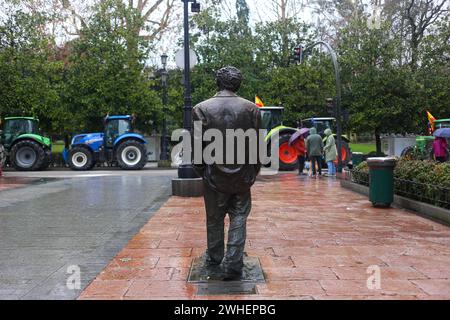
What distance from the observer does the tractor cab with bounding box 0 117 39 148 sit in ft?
76.5

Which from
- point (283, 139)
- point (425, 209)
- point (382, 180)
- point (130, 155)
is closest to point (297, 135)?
point (283, 139)

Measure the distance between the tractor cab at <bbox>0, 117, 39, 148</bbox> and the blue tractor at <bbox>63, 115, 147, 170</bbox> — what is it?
2.16 meters

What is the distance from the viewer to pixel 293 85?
91.1 feet

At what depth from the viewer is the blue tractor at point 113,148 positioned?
2317 cm

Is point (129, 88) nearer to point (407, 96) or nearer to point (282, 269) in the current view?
point (407, 96)

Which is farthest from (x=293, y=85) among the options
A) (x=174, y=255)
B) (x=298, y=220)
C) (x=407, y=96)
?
(x=174, y=255)

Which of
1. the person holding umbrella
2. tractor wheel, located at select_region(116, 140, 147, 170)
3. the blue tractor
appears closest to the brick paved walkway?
the person holding umbrella

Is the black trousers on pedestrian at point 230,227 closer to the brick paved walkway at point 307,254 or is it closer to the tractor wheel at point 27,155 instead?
the brick paved walkway at point 307,254

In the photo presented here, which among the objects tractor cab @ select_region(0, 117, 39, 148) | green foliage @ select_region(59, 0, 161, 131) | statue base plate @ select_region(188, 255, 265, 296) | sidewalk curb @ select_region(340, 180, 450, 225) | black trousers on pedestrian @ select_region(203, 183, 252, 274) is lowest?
statue base plate @ select_region(188, 255, 265, 296)

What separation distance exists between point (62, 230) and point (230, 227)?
3760mm

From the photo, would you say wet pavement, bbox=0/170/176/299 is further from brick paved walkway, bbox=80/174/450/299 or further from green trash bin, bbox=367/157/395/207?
green trash bin, bbox=367/157/395/207

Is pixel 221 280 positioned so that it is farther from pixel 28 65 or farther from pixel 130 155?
pixel 28 65

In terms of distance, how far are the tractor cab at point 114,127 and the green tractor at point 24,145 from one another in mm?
2872

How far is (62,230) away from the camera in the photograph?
761cm
